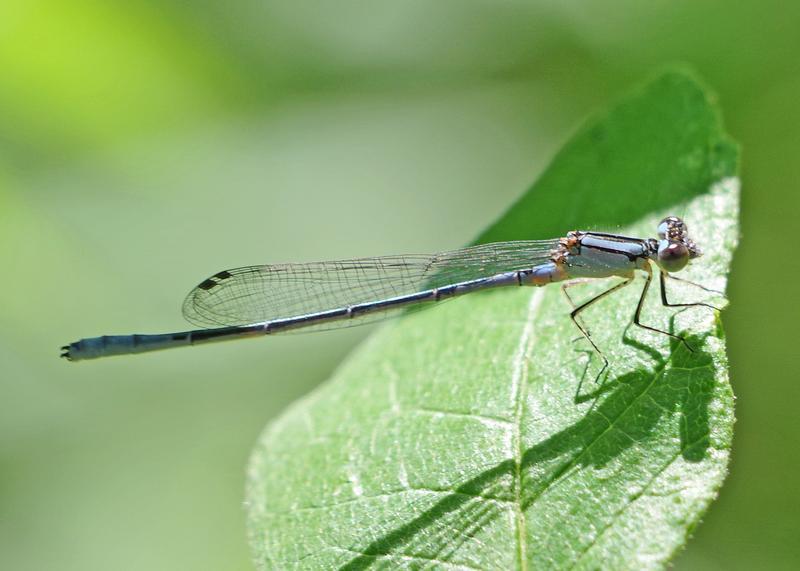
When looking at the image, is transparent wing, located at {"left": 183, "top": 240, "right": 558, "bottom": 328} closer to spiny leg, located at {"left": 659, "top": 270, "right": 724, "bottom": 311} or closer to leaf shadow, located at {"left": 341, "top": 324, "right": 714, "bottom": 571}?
spiny leg, located at {"left": 659, "top": 270, "right": 724, "bottom": 311}

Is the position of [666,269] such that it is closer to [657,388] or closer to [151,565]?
[657,388]

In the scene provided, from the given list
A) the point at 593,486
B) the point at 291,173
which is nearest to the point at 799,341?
the point at 593,486

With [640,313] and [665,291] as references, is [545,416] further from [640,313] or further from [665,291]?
[665,291]

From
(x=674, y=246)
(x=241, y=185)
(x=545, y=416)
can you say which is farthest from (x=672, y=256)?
(x=241, y=185)

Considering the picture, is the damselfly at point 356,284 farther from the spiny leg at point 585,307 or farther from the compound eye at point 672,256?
the compound eye at point 672,256

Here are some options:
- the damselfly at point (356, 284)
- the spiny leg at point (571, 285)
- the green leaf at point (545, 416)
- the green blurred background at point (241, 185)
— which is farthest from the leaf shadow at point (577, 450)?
the green blurred background at point (241, 185)

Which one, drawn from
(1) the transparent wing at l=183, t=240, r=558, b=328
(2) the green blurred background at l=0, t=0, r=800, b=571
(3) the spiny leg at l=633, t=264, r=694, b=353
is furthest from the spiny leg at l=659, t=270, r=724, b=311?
(1) the transparent wing at l=183, t=240, r=558, b=328
